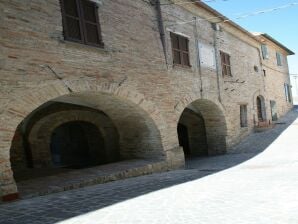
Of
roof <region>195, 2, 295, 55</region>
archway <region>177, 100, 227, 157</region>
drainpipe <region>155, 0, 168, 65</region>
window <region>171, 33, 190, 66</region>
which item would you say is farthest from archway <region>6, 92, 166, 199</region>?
roof <region>195, 2, 295, 55</region>

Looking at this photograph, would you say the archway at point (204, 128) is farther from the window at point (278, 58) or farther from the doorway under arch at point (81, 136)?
the window at point (278, 58)

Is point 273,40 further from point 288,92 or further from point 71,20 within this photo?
point 71,20

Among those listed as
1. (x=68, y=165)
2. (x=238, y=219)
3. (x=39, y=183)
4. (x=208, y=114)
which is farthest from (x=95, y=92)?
(x=208, y=114)

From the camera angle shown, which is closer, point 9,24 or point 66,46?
point 9,24

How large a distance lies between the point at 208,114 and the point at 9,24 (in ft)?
35.4

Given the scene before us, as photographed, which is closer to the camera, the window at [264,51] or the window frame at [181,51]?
the window frame at [181,51]

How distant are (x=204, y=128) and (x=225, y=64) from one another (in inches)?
128

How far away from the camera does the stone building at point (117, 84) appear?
758 centimetres

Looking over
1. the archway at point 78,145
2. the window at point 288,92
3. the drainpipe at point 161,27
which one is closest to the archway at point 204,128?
the drainpipe at point 161,27

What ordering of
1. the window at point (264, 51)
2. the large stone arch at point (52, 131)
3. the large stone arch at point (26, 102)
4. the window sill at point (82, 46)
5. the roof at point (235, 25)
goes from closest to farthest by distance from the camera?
the large stone arch at point (26, 102) → the window sill at point (82, 46) → the large stone arch at point (52, 131) → the roof at point (235, 25) → the window at point (264, 51)

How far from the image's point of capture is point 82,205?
6.05m

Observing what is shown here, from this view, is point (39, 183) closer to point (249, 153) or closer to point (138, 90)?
point (138, 90)

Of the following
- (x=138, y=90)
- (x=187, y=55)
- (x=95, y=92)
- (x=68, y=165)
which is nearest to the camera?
(x=95, y=92)

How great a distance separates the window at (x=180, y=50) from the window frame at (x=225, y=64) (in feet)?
11.2
